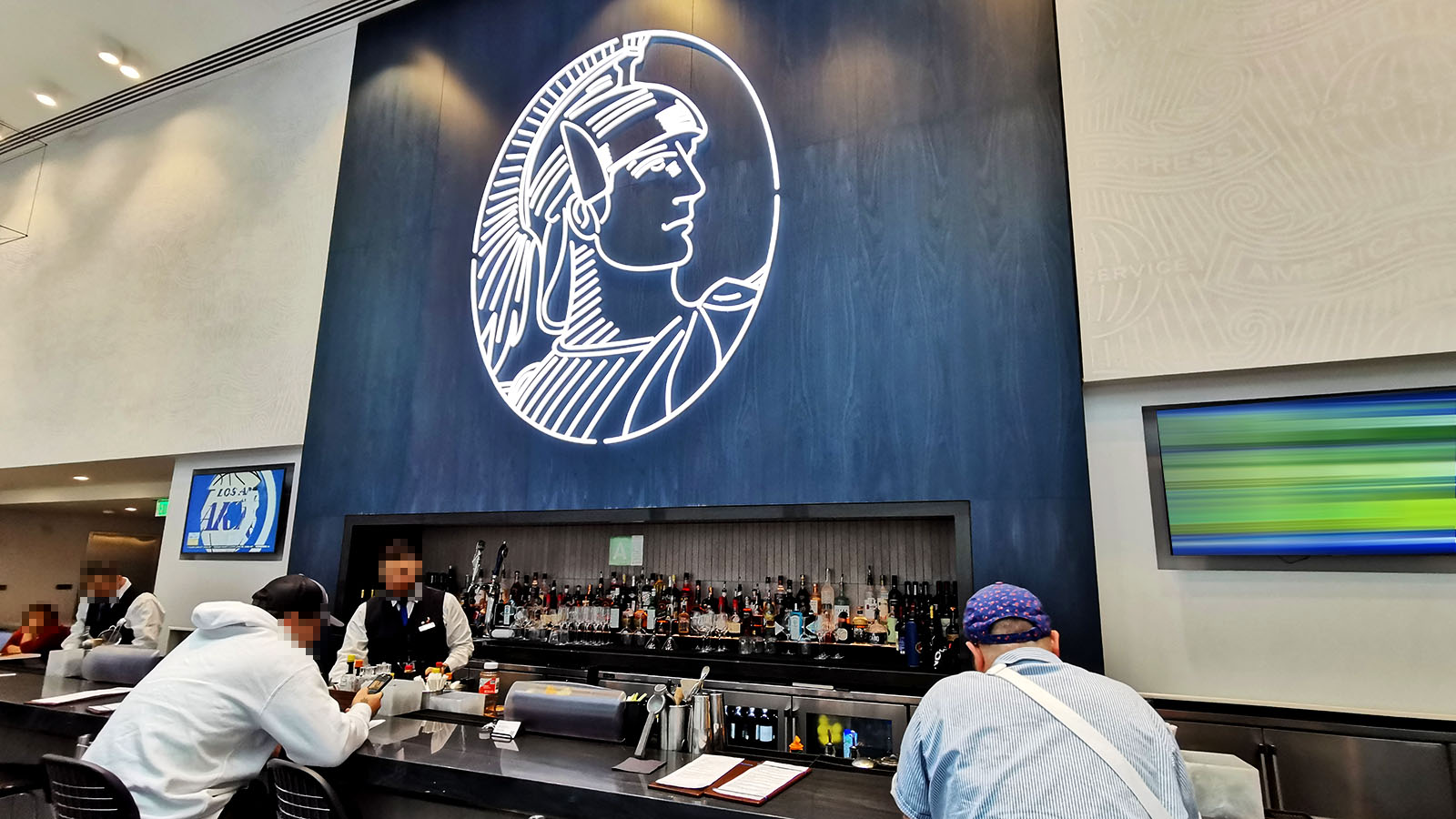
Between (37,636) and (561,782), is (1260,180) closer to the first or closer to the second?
(561,782)

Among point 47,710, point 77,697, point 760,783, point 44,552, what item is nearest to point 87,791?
point 47,710

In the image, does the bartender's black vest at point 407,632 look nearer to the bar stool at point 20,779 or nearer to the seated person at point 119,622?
the bar stool at point 20,779

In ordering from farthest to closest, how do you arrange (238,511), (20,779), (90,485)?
(90,485) < (238,511) < (20,779)

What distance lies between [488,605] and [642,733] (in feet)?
8.82

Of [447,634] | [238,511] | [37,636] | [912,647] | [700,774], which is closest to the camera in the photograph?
[700,774]

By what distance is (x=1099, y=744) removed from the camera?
5.29ft

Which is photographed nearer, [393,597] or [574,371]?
[393,597]

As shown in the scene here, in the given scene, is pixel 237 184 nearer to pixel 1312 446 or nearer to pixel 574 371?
pixel 574 371

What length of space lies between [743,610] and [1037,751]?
2.86 metres

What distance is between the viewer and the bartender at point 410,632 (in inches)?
173

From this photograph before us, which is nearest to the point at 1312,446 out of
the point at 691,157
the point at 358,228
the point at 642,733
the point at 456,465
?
the point at 642,733

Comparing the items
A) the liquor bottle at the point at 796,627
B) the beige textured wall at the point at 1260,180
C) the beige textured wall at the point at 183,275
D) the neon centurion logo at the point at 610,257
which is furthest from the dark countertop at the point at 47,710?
the beige textured wall at the point at 1260,180

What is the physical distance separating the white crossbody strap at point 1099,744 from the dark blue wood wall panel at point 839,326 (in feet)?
5.52

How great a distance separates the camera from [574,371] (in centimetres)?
461
